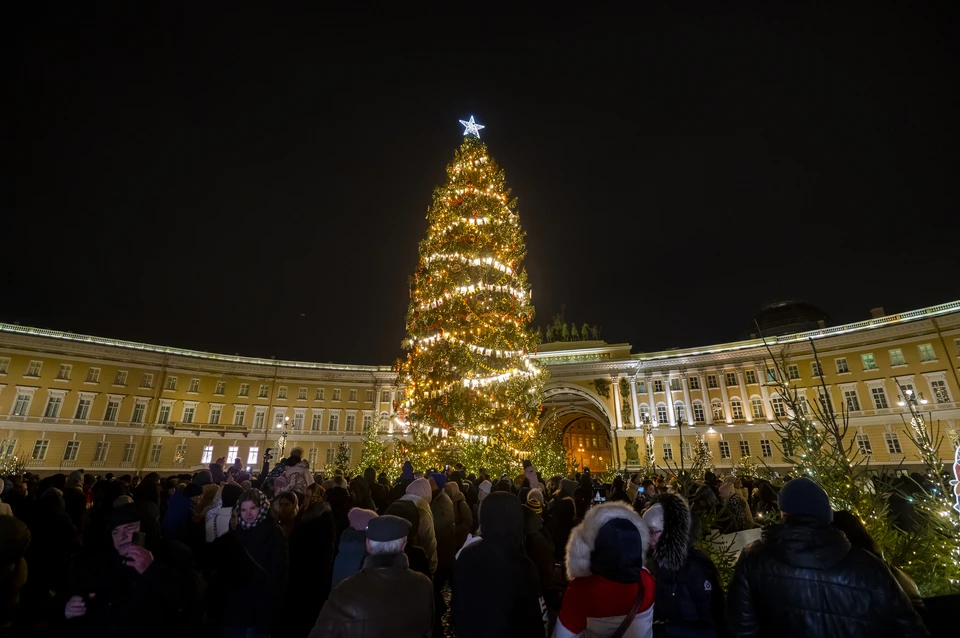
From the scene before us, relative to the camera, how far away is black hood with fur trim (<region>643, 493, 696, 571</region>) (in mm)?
3059

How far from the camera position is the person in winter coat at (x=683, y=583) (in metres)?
2.95

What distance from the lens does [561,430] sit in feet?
172

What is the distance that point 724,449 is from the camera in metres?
40.6

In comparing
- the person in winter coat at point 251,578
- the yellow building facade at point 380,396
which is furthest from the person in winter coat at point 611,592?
the yellow building facade at point 380,396

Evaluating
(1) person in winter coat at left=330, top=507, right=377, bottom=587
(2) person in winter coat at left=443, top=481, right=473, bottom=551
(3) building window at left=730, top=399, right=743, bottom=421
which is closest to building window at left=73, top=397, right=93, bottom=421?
(2) person in winter coat at left=443, top=481, right=473, bottom=551

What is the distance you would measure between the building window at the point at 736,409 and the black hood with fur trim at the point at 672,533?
44879 millimetres

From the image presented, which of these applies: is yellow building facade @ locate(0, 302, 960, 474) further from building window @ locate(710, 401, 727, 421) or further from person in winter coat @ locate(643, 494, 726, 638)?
person in winter coat @ locate(643, 494, 726, 638)

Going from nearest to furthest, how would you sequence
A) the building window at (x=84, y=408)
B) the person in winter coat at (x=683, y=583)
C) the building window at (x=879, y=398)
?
the person in winter coat at (x=683, y=583), the building window at (x=879, y=398), the building window at (x=84, y=408)

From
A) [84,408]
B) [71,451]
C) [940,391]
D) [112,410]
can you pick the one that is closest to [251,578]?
[940,391]

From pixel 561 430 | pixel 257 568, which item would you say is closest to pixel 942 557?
pixel 257 568

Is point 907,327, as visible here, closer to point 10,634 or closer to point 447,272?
point 447,272

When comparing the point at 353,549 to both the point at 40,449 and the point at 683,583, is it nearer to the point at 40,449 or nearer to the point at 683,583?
the point at 683,583

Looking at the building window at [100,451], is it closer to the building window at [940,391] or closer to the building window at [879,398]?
the building window at [879,398]

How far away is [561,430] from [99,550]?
172 ft
